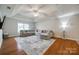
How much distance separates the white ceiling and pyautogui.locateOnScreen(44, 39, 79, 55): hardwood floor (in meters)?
0.53

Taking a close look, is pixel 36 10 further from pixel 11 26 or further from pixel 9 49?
pixel 9 49

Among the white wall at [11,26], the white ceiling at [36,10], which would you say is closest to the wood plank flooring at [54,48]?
the white wall at [11,26]

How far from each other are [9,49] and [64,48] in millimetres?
976

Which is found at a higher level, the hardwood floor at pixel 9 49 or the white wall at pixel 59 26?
the white wall at pixel 59 26

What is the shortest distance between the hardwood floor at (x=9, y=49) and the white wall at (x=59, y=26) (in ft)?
1.74

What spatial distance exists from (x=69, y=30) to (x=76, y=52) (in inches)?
16.2

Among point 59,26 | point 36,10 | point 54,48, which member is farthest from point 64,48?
point 36,10

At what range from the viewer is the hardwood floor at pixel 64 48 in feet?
6.13

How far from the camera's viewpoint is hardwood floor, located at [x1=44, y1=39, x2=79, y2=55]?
1869mm

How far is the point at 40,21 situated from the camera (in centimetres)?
191

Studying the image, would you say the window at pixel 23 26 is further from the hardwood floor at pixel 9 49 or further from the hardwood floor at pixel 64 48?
the hardwood floor at pixel 64 48

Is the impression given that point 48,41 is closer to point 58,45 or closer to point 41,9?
point 58,45
